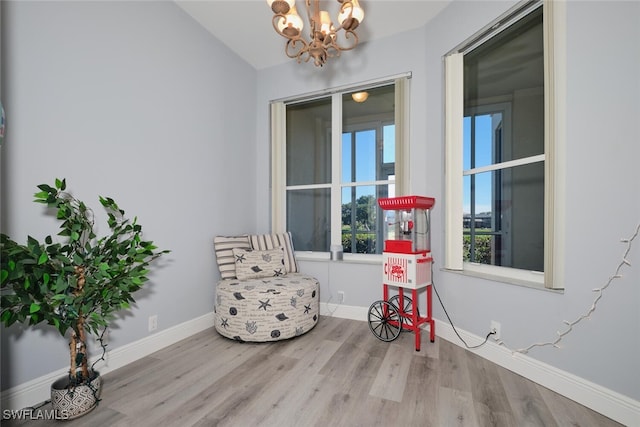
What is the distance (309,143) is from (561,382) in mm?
3077

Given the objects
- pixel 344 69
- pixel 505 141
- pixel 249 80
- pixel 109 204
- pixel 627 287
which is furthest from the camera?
pixel 249 80

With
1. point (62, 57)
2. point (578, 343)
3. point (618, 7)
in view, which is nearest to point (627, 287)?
point (578, 343)

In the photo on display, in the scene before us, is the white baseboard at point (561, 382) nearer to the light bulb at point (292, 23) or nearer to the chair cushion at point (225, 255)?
the chair cushion at point (225, 255)

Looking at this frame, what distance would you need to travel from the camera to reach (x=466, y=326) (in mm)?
2430

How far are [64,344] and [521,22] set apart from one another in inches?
149

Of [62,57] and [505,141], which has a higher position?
[62,57]

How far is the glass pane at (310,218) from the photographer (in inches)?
137

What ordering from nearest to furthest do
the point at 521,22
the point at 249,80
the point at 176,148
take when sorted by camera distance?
the point at 521,22, the point at 176,148, the point at 249,80

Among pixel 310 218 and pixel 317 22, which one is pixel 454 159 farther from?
pixel 310 218

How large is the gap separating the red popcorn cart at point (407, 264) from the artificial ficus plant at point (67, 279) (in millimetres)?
1869

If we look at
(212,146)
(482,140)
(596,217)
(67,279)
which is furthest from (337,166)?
(67,279)

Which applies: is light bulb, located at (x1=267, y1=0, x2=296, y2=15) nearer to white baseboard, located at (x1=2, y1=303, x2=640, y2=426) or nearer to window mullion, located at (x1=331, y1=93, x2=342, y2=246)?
window mullion, located at (x1=331, y1=93, x2=342, y2=246)

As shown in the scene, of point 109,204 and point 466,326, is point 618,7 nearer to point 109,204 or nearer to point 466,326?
point 466,326

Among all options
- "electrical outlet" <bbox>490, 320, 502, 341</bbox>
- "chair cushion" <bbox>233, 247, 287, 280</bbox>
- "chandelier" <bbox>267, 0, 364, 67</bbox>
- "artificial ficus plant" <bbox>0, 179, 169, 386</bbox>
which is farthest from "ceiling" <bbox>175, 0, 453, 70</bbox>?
"electrical outlet" <bbox>490, 320, 502, 341</bbox>
